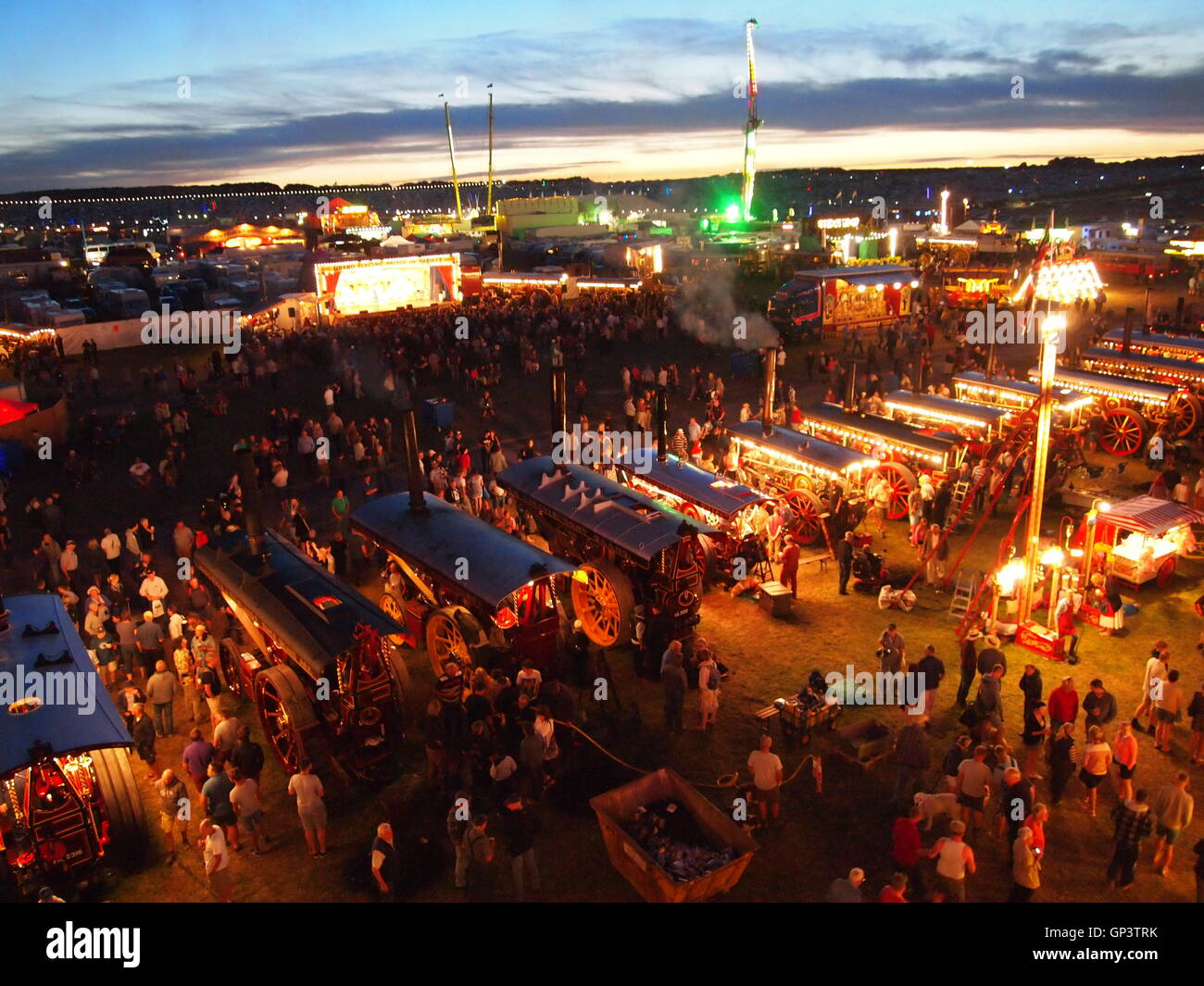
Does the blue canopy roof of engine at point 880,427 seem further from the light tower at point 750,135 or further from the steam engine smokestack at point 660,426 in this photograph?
the light tower at point 750,135

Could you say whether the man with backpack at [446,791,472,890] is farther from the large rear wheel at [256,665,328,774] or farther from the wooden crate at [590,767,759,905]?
the large rear wheel at [256,665,328,774]

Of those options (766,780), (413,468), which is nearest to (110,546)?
(413,468)

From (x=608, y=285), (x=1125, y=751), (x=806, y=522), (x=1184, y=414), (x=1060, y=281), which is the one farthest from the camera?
(x=608, y=285)

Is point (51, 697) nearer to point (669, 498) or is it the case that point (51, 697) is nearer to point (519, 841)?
point (519, 841)

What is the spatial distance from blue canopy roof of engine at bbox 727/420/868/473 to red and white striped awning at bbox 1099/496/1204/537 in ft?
14.2

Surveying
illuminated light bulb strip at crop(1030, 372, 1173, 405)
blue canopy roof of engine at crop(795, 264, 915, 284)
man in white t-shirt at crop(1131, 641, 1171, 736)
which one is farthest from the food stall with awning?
blue canopy roof of engine at crop(795, 264, 915, 284)

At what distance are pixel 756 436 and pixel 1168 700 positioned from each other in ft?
31.5

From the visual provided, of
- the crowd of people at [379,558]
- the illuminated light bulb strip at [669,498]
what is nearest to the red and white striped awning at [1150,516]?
the crowd of people at [379,558]

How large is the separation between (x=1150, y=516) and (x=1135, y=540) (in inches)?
21.9

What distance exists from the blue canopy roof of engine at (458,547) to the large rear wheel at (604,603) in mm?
582

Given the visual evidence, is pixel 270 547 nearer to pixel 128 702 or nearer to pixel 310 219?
pixel 128 702

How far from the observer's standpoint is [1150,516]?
13484 millimetres

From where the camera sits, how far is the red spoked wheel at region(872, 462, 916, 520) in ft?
57.0
